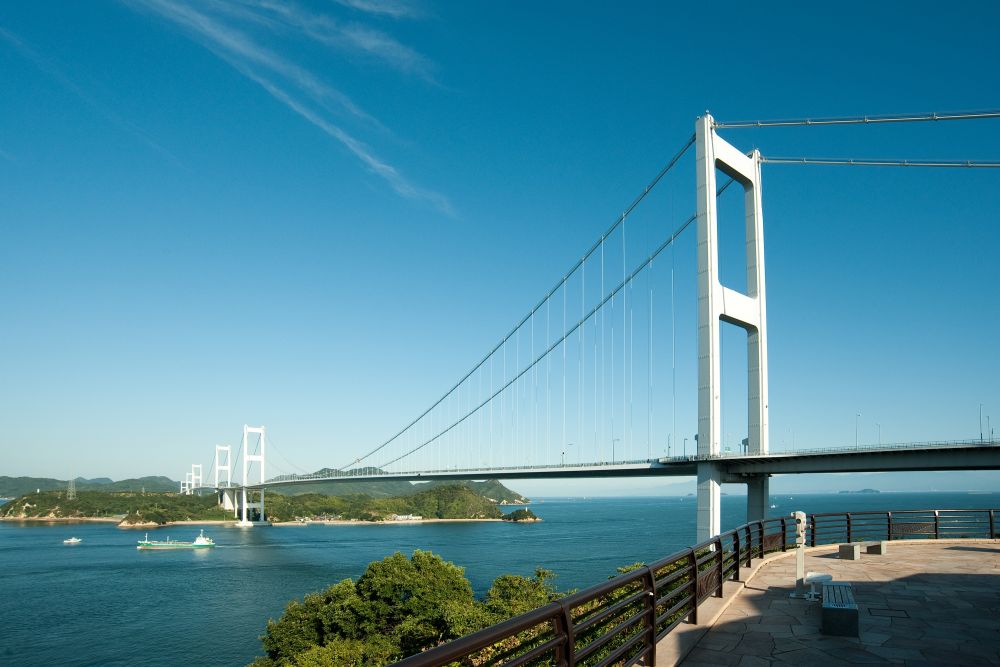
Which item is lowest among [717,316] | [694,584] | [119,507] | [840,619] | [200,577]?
[119,507]

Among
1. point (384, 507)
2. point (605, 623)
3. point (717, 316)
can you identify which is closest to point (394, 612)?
point (717, 316)

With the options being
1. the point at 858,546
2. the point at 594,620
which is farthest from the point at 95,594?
the point at 594,620

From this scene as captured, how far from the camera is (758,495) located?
86.0 feet

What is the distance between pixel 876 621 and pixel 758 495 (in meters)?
20.2

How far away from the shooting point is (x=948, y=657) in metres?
5.80

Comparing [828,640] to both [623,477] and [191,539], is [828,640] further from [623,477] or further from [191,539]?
[191,539]

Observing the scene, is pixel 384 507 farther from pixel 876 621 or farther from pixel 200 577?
pixel 876 621

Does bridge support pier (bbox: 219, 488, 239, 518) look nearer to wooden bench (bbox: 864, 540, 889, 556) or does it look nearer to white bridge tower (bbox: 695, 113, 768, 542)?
white bridge tower (bbox: 695, 113, 768, 542)

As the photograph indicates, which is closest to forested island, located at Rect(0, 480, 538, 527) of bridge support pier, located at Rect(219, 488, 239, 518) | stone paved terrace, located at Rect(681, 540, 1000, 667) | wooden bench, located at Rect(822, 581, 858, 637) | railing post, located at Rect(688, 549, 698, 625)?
bridge support pier, located at Rect(219, 488, 239, 518)

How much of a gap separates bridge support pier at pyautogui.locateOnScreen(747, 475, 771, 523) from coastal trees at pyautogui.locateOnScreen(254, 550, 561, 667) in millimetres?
8231

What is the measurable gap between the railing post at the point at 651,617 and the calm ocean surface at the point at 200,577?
3060cm

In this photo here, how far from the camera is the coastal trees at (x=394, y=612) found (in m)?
26.4

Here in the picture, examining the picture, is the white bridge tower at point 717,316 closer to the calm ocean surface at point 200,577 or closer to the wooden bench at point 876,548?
the wooden bench at point 876,548

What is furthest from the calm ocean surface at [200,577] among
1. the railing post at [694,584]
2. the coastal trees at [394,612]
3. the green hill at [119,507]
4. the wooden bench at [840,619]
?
the wooden bench at [840,619]
